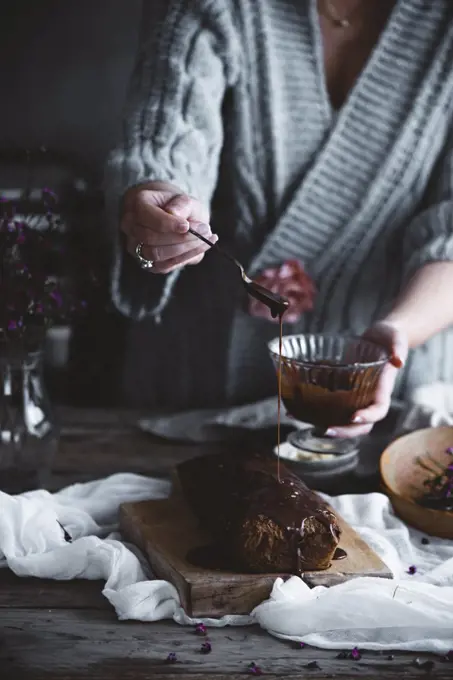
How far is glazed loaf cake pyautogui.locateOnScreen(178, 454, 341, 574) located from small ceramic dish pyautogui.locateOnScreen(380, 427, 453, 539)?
0.15 metres

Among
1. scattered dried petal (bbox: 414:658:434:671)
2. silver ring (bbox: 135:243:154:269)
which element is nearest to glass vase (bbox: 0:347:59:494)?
silver ring (bbox: 135:243:154:269)

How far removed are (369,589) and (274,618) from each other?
4.4 inches

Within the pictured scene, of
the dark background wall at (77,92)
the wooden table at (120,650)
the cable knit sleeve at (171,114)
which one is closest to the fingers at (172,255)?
the cable knit sleeve at (171,114)

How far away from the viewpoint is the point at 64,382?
207 centimetres

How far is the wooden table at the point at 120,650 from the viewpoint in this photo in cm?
87

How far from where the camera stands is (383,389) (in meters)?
1.27

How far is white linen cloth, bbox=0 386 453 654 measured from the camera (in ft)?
3.05

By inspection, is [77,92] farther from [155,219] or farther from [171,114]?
[155,219]

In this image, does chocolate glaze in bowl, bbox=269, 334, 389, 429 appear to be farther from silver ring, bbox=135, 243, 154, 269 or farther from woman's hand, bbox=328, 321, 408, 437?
silver ring, bbox=135, 243, 154, 269

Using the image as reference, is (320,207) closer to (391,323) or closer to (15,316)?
(391,323)

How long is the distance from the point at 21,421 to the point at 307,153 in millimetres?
807

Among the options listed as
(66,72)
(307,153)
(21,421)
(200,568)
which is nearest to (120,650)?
(200,568)

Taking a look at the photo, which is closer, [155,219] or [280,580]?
[280,580]

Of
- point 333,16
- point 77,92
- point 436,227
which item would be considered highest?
point 333,16
